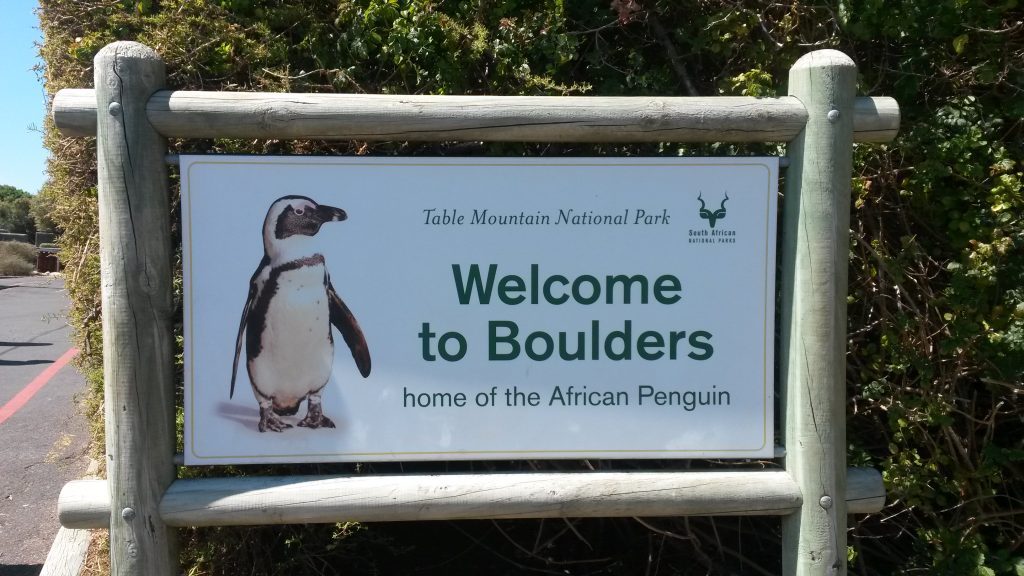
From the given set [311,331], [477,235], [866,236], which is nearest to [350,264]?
[311,331]

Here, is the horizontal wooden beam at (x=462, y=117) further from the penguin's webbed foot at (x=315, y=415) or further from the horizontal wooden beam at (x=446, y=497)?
the horizontal wooden beam at (x=446, y=497)

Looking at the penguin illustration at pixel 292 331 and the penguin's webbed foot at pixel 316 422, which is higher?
the penguin illustration at pixel 292 331

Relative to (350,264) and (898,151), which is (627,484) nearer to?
(350,264)

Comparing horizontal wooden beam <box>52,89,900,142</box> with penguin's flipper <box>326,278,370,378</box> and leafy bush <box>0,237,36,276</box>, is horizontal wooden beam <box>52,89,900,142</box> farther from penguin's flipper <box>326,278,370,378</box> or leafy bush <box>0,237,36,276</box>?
leafy bush <box>0,237,36,276</box>

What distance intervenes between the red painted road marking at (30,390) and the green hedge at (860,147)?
4264 mm

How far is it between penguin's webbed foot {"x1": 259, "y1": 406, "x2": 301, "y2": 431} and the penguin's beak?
0.60 metres

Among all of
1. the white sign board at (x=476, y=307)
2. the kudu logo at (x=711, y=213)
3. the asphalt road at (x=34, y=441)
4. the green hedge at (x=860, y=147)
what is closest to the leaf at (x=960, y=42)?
the green hedge at (x=860, y=147)

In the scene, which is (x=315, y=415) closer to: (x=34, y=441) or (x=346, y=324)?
(x=346, y=324)

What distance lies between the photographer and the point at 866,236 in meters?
3.25

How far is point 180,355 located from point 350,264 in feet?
3.62

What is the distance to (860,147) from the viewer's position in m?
3.05

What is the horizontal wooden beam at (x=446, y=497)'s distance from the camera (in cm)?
236

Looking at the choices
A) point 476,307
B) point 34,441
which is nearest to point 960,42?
point 476,307

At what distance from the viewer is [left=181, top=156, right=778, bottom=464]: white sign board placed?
2369 mm
